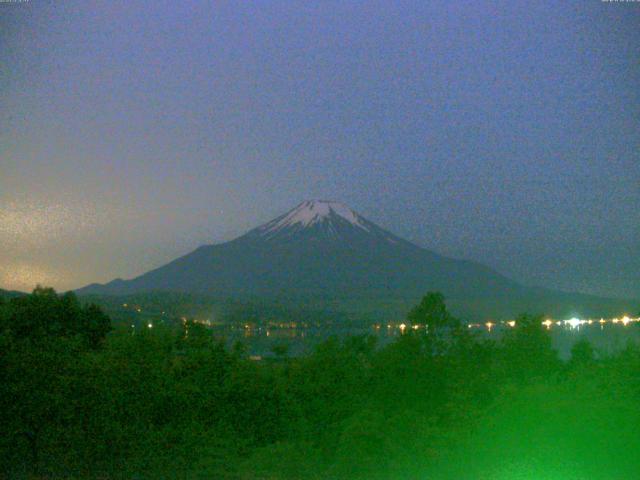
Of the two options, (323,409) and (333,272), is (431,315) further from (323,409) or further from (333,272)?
(333,272)

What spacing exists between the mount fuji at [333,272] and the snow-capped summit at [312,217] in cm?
12

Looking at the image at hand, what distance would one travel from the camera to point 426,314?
12.9m

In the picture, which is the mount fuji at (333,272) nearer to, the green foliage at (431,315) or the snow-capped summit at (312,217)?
the snow-capped summit at (312,217)

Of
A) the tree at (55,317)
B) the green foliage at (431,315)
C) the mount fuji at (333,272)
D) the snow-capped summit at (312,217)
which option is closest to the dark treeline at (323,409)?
the green foliage at (431,315)

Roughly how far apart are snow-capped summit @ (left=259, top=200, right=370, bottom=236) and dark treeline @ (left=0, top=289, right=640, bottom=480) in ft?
239

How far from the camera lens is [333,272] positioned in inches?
2830

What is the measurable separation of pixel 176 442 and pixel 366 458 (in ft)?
7.77

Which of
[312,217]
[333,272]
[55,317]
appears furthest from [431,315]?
[312,217]

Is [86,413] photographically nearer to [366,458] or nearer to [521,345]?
[366,458]

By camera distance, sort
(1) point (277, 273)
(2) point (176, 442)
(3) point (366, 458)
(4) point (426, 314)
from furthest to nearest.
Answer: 1. (1) point (277, 273)
2. (4) point (426, 314)
3. (2) point (176, 442)
4. (3) point (366, 458)

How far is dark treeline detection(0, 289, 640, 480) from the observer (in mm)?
7750

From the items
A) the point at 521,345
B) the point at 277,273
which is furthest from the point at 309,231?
the point at 521,345

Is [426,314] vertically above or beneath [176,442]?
above

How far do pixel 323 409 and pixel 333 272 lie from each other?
6200 cm
